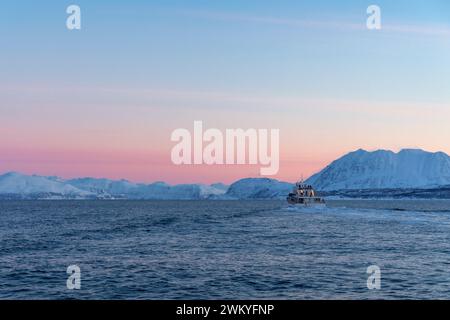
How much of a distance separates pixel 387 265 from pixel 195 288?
2096cm

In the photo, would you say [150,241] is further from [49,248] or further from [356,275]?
[356,275]

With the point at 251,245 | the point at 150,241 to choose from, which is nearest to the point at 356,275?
the point at 251,245

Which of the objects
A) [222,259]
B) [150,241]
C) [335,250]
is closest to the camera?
[222,259]

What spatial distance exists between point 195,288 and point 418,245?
3970 cm

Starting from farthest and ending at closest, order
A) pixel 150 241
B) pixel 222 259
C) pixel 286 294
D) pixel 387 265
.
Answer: pixel 150 241 → pixel 222 259 → pixel 387 265 → pixel 286 294

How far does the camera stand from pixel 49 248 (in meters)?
58.6

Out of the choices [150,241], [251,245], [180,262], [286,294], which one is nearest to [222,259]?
[180,262]
